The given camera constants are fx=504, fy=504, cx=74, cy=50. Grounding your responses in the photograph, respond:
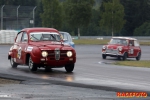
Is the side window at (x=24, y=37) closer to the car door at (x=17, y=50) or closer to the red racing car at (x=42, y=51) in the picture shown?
the red racing car at (x=42, y=51)

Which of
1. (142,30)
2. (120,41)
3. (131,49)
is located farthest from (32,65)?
(142,30)

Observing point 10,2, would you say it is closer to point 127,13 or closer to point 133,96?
point 127,13

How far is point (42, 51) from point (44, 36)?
1.58 m

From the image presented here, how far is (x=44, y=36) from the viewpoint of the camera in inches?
792

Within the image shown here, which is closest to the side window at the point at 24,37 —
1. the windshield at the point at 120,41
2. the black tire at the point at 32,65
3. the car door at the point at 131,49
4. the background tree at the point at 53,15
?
the black tire at the point at 32,65

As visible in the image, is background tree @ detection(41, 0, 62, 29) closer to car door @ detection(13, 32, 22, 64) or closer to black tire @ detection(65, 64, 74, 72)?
car door @ detection(13, 32, 22, 64)

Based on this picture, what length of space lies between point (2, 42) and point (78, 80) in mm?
36990

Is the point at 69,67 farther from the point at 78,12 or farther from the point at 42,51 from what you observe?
the point at 78,12

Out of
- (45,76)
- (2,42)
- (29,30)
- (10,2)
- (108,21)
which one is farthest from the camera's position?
(10,2)

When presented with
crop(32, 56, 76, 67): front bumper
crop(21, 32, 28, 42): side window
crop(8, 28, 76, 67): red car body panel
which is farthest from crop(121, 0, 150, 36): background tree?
crop(32, 56, 76, 67): front bumper

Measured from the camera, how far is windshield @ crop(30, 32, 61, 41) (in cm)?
2003

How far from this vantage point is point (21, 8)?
62.0 meters

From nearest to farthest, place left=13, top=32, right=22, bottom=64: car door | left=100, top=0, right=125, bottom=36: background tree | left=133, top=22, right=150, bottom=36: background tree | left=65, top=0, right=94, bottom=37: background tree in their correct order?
left=13, top=32, right=22, bottom=64: car door, left=65, top=0, right=94, bottom=37: background tree, left=100, top=0, right=125, bottom=36: background tree, left=133, top=22, right=150, bottom=36: background tree

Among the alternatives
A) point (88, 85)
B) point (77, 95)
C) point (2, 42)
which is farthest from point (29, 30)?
point (2, 42)
